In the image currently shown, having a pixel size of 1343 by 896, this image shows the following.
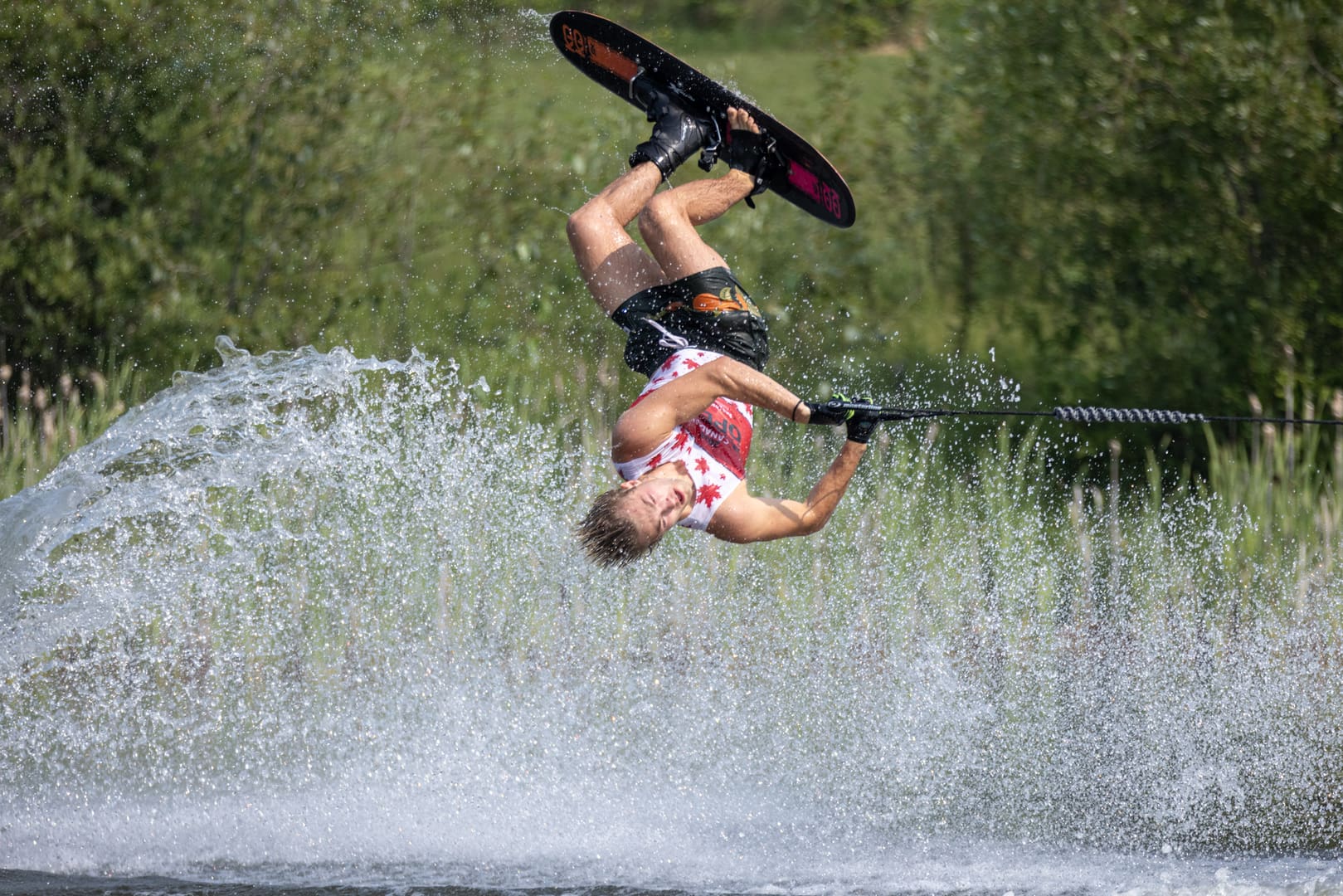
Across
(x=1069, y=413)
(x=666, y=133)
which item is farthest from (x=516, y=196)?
(x=1069, y=413)

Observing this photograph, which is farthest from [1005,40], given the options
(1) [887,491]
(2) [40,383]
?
(2) [40,383]

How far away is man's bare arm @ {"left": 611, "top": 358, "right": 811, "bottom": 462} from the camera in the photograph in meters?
4.96

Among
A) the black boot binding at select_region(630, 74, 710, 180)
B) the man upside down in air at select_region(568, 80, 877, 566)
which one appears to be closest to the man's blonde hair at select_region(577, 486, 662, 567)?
the man upside down in air at select_region(568, 80, 877, 566)

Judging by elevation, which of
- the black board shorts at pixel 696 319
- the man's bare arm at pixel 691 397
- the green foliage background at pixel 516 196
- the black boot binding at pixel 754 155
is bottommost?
the man's bare arm at pixel 691 397

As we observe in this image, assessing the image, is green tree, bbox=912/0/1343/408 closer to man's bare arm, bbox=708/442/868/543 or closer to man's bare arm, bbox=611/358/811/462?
man's bare arm, bbox=708/442/868/543

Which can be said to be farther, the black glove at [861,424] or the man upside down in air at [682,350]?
the man upside down in air at [682,350]

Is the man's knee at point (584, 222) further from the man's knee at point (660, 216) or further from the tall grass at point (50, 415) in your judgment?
the tall grass at point (50, 415)

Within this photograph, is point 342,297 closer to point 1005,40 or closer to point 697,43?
point 1005,40

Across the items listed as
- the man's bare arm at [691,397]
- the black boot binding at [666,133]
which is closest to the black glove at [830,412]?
the man's bare arm at [691,397]

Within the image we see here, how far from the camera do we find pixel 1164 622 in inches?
298

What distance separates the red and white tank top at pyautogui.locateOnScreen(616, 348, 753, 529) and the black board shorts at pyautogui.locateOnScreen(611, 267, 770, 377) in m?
0.10

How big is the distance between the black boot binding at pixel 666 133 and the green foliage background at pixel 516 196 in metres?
3.47

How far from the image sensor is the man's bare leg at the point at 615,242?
18.0ft

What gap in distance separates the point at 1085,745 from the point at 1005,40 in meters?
5.70
